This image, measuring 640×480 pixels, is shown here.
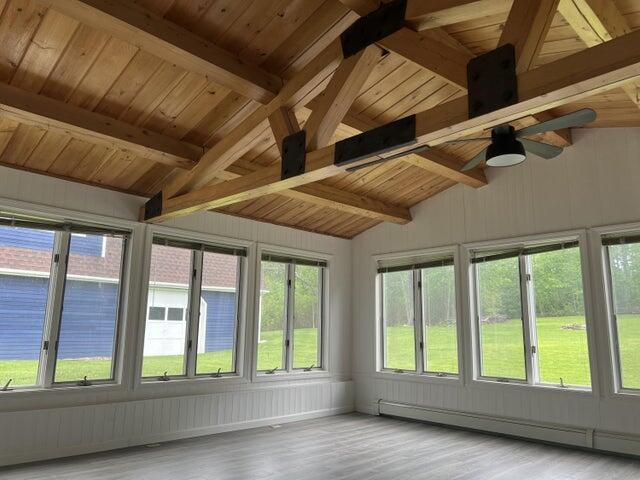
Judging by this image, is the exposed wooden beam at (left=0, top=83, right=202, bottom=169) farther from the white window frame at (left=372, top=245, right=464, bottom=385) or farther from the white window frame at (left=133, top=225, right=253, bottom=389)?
the white window frame at (left=372, top=245, right=464, bottom=385)

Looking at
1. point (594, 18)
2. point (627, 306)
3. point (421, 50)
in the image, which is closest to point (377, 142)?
point (421, 50)

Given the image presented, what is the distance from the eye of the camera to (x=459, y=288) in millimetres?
6180

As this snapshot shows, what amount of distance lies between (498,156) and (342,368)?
4981mm

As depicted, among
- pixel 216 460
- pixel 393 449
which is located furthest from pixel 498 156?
pixel 216 460

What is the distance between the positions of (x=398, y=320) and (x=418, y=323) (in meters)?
0.39

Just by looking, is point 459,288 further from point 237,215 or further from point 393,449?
point 237,215

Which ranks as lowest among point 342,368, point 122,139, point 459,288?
point 342,368

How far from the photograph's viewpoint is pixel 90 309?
16.1ft

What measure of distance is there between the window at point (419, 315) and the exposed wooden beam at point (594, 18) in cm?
377

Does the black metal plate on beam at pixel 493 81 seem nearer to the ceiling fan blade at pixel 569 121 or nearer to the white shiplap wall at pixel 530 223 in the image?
the ceiling fan blade at pixel 569 121

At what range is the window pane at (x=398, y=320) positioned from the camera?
678 centimetres

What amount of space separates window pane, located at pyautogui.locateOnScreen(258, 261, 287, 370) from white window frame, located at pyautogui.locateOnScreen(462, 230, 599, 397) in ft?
8.39

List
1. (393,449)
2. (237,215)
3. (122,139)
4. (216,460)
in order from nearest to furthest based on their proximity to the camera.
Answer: (122,139), (216,460), (393,449), (237,215)

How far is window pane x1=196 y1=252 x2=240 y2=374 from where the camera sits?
18.9 feet
